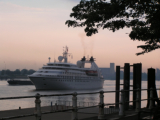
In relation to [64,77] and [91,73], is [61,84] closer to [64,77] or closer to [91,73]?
[64,77]

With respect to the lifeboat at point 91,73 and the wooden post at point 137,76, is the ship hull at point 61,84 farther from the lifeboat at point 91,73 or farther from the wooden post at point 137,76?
the wooden post at point 137,76

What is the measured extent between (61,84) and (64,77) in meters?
2.41

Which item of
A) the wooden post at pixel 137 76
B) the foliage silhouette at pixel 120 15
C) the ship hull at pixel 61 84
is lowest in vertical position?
the ship hull at pixel 61 84

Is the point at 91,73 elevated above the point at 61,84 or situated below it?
above

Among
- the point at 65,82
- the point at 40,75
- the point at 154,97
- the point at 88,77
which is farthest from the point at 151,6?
the point at 88,77

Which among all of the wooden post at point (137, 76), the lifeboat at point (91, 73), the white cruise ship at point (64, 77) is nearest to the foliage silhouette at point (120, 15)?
the wooden post at point (137, 76)

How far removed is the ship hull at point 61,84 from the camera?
261ft

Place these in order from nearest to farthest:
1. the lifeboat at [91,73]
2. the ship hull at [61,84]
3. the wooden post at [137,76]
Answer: the wooden post at [137,76] < the ship hull at [61,84] < the lifeboat at [91,73]

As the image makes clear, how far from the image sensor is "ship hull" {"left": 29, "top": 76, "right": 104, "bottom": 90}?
79.5m

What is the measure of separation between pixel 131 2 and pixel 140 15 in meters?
1.32

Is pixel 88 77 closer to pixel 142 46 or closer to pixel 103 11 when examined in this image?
pixel 142 46

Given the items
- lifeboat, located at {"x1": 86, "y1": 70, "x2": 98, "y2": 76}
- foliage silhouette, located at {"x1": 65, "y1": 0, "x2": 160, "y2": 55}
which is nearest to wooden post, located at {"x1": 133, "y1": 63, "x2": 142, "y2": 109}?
foliage silhouette, located at {"x1": 65, "y1": 0, "x2": 160, "y2": 55}

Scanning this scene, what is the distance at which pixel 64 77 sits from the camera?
8512 cm

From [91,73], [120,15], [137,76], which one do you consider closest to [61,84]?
[91,73]
